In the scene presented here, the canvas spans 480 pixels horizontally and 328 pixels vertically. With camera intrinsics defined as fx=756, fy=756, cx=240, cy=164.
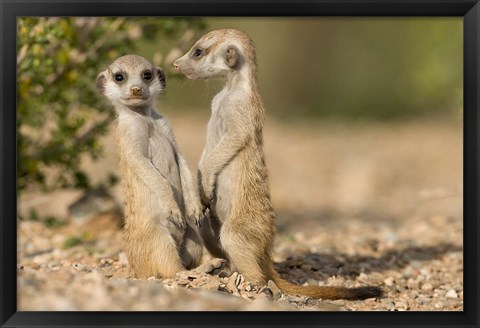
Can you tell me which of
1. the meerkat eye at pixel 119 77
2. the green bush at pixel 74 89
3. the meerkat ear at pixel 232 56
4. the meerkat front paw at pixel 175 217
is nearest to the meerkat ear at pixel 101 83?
the meerkat eye at pixel 119 77

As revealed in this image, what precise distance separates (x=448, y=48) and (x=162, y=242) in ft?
45.1

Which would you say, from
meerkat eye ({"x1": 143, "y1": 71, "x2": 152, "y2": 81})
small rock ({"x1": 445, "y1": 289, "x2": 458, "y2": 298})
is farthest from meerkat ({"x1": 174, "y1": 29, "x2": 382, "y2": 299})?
small rock ({"x1": 445, "y1": 289, "x2": 458, "y2": 298})

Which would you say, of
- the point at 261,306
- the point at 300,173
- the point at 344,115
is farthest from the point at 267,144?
the point at 261,306

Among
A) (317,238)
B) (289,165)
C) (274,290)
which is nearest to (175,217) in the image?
(274,290)

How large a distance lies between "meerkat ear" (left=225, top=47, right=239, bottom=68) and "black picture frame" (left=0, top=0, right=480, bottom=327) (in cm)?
133

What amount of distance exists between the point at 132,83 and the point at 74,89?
3709mm

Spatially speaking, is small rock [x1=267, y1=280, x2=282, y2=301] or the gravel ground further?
small rock [x1=267, y1=280, x2=282, y2=301]

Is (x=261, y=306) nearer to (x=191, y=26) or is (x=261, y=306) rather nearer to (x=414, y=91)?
(x=191, y=26)

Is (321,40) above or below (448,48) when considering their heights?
above

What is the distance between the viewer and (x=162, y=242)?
4797 millimetres

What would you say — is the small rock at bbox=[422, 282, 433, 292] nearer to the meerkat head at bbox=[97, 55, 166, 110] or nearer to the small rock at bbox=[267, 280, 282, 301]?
the small rock at bbox=[267, 280, 282, 301]

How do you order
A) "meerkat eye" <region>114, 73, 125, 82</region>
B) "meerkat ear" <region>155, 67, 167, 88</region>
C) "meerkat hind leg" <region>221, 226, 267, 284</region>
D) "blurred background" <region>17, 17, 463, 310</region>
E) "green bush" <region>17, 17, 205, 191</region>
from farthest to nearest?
"green bush" <region>17, 17, 205, 191</region>, "blurred background" <region>17, 17, 463, 310</region>, "meerkat ear" <region>155, 67, 167, 88</region>, "meerkat eye" <region>114, 73, 125, 82</region>, "meerkat hind leg" <region>221, 226, 267, 284</region>

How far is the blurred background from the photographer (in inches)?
249
